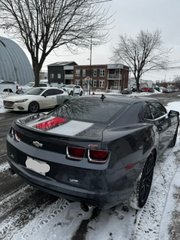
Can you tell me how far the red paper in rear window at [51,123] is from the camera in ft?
8.91

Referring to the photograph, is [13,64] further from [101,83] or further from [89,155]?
[89,155]

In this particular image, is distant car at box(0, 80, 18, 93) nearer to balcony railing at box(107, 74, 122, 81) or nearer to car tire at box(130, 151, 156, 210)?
car tire at box(130, 151, 156, 210)

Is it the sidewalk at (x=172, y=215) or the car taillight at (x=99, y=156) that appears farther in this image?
the sidewalk at (x=172, y=215)

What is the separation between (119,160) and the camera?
7.62ft

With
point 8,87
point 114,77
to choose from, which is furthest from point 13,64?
point 114,77

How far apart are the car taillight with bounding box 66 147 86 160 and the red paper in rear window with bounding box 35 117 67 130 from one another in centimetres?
51

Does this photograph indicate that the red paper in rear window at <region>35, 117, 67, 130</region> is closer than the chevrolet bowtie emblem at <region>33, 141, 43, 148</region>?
No

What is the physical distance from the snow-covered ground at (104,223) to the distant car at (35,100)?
8202 millimetres

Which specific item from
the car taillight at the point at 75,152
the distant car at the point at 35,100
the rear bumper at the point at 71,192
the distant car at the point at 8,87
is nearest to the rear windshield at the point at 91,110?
the car taillight at the point at 75,152

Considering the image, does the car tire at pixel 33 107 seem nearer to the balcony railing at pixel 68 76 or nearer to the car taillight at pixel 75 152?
the car taillight at pixel 75 152

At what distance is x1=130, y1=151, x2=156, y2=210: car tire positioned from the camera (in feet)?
9.05

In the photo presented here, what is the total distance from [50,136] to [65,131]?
0.64ft

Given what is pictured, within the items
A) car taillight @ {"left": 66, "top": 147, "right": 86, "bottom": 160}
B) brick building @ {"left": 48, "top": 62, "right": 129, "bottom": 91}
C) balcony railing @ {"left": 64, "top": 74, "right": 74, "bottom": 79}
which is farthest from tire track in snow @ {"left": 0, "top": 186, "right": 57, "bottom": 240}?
balcony railing @ {"left": 64, "top": 74, "right": 74, "bottom": 79}

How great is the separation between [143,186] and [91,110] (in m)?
1.33
